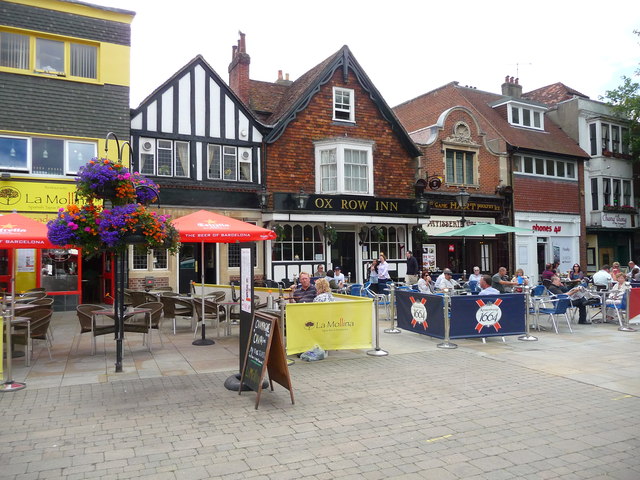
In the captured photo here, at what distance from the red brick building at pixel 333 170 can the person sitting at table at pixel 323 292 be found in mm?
10044

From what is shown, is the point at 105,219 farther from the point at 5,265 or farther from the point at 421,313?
the point at 5,265

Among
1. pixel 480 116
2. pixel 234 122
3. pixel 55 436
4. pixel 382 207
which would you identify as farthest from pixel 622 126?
pixel 55 436

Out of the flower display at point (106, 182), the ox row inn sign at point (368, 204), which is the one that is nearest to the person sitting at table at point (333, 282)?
the ox row inn sign at point (368, 204)

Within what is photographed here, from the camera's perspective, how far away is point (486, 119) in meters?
25.7

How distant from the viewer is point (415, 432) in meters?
5.14

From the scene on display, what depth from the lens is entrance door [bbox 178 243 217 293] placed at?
18.1 metres

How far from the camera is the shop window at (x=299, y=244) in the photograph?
1962 cm

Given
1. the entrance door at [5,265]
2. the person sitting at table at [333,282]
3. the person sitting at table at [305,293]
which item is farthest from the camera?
the person sitting at table at [333,282]

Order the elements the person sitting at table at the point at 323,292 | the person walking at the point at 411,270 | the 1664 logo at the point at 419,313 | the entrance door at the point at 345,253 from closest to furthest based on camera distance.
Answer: the person sitting at table at the point at 323,292 < the 1664 logo at the point at 419,313 < the person walking at the point at 411,270 < the entrance door at the point at 345,253

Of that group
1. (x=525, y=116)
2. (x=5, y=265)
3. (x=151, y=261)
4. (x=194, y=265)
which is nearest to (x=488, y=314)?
(x=194, y=265)

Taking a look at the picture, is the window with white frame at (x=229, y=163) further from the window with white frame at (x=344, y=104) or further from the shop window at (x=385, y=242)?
the shop window at (x=385, y=242)

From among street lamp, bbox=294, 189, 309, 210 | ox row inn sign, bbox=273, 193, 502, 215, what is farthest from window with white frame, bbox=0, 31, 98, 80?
street lamp, bbox=294, 189, 309, 210

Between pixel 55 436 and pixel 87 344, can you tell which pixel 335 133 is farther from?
pixel 55 436

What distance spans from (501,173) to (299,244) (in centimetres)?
1177
